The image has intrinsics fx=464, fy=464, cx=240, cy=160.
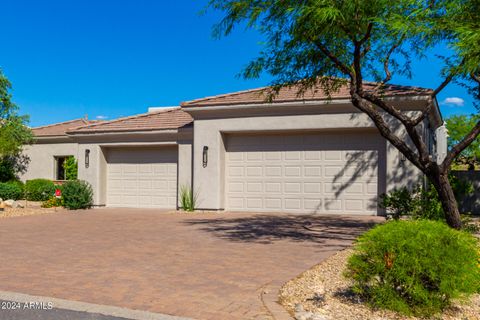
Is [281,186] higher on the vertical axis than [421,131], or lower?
lower

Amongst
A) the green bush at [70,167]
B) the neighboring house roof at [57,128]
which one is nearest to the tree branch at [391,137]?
the green bush at [70,167]

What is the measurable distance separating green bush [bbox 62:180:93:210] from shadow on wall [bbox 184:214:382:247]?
21.2ft

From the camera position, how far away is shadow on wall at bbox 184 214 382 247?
10.7 metres

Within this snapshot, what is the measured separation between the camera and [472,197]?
59.9 feet

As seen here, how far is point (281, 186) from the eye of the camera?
54.5ft

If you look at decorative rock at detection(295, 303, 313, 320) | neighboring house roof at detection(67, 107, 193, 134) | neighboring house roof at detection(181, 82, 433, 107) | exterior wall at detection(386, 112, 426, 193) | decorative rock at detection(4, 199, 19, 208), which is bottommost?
decorative rock at detection(295, 303, 313, 320)

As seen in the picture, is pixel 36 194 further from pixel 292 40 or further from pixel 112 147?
pixel 292 40

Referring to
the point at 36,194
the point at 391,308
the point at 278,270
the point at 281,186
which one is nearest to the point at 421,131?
the point at 281,186

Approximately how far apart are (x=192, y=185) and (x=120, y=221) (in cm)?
392

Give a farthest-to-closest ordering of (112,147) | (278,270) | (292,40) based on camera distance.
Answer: (112,147) → (292,40) → (278,270)

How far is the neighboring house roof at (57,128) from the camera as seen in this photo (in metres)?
26.0

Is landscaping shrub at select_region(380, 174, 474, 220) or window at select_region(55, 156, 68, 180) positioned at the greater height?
window at select_region(55, 156, 68, 180)

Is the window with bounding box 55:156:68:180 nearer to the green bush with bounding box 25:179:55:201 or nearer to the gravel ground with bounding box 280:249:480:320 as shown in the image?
the green bush with bounding box 25:179:55:201

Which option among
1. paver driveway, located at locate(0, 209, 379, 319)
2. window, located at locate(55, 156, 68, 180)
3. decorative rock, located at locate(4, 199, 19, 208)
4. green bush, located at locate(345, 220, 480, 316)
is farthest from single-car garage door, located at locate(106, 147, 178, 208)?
green bush, located at locate(345, 220, 480, 316)
